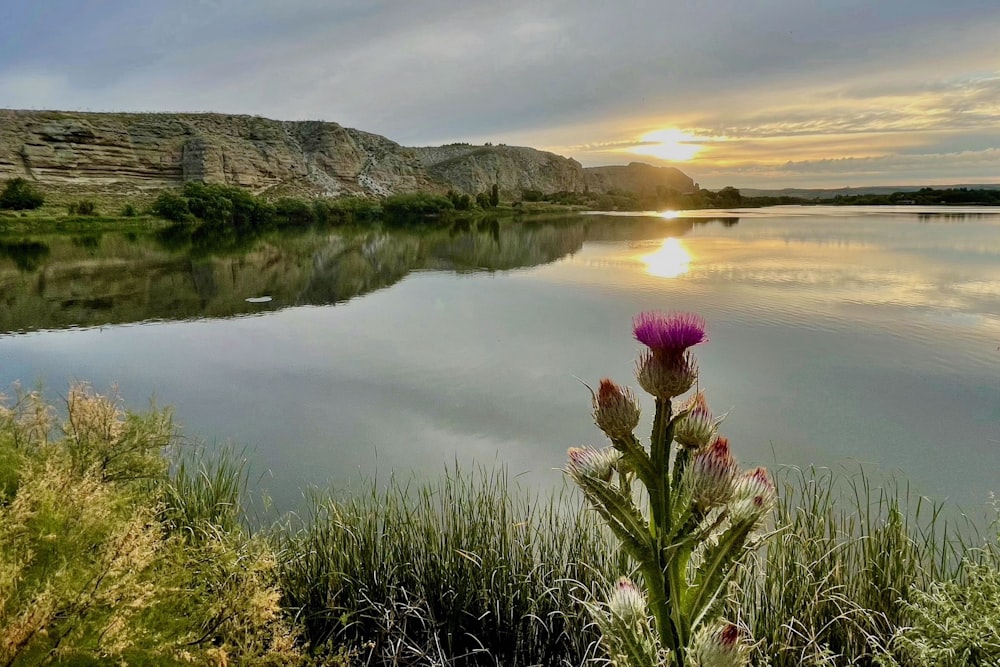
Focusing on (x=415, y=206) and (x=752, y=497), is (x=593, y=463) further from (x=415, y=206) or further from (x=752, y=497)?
(x=415, y=206)

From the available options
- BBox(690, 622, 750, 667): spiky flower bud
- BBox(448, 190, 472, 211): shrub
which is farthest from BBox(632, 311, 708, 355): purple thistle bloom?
BBox(448, 190, 472, 211): shrub

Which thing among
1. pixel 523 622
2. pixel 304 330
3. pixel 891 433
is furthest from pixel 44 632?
pixel 304 330

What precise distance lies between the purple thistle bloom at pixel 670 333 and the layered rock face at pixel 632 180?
612 feet

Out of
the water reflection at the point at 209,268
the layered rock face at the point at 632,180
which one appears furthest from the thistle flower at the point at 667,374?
the layered rock face at the point at 632,180

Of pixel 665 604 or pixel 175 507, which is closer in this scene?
pixel 665 604

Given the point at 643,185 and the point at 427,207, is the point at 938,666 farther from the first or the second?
the point at 643,185

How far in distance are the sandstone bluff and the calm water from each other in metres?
59.5

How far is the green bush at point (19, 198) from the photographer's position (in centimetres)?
5506

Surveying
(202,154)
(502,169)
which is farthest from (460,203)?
(502,169)

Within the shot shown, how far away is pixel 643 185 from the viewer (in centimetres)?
19050

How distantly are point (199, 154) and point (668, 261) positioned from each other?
76196mm

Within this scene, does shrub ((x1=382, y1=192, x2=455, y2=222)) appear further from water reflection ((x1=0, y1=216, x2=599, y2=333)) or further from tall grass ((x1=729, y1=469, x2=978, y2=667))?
tall grass ((x1=729, y1=469, x2=978, y2=667))

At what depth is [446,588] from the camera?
376 centimetres

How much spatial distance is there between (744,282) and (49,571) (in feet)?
65.6
